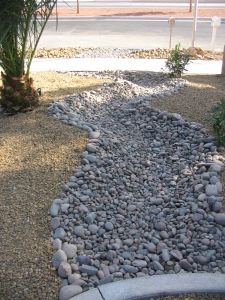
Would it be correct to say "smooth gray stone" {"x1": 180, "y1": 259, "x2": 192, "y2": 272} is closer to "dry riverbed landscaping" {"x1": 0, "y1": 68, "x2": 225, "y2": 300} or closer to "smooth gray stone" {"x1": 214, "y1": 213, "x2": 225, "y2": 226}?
"dry riverbed landscaping" {"x1": 0, "y1": 68, "x2": 225, "y2": 300}

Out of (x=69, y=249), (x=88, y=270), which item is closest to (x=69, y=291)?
(x=88, y=270)

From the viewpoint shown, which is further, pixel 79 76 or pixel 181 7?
pixel 181 7

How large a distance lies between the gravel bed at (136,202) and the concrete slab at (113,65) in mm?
3379

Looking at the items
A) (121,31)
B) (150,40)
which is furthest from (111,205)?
(121,31)

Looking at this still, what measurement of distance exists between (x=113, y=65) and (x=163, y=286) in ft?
22.7

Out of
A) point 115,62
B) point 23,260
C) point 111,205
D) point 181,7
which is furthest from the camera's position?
point 181,7

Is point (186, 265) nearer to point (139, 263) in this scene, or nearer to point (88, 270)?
point (139, 263)

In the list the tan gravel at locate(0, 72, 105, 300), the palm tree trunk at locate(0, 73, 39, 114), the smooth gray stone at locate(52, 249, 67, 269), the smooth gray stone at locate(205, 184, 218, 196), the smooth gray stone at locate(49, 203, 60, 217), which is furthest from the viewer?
the palm tree trunk at locate(0, 73, 39, 114)

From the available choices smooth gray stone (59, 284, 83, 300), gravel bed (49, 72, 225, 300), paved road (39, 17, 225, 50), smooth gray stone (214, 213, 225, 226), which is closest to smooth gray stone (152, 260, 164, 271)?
gravel bed (49, 72, 225, 300)

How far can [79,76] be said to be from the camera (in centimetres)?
802

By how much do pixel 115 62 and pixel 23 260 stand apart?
705 cm

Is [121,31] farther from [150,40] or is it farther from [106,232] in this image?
[106,232]

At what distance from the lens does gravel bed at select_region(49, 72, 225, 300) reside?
3.46m

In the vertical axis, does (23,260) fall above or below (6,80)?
below
